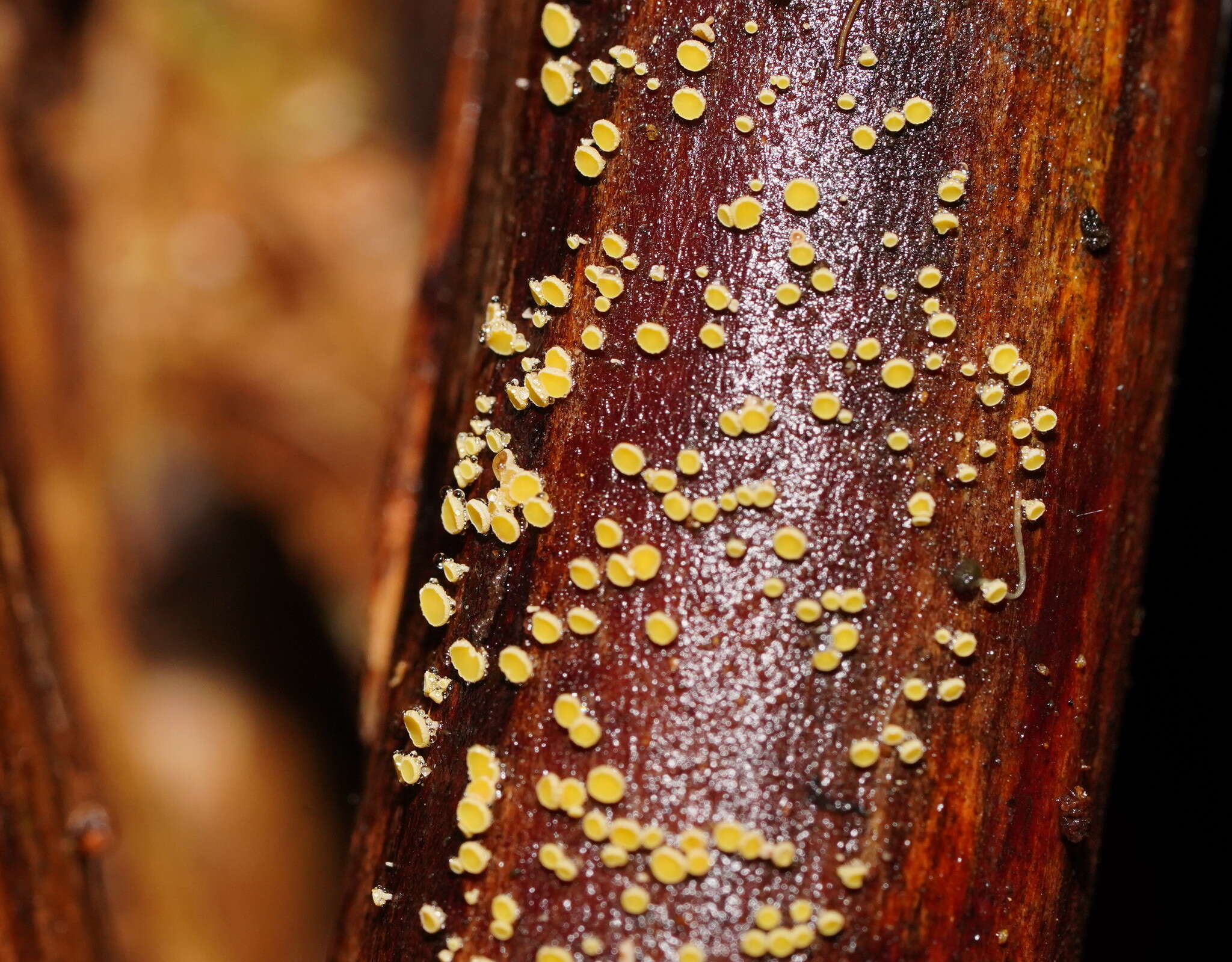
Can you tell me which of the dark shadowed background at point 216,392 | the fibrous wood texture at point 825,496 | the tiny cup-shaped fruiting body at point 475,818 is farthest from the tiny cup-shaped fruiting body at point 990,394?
the dark shadowed background at point 216,392

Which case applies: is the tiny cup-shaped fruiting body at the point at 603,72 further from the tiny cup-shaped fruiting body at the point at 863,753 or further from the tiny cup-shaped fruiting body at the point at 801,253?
the tiny cup-shaped fruiting body at the point at 863,753

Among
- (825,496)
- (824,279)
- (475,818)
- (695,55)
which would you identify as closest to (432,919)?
(475,818)

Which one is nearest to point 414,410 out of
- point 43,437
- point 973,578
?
point 973,578

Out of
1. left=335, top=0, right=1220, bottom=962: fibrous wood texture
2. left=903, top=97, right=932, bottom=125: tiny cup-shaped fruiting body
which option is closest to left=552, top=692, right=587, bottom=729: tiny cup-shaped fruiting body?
left=335, top=0, right=1220, bottom=962: fibrous wood texture

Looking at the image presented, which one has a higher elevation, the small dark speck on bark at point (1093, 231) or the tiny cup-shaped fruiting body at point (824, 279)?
the small dark speck on bark at point (1093, 231)

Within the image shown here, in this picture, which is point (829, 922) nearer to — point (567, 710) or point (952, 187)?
point (567, 710)

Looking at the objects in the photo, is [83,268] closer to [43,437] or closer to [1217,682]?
[43,437]

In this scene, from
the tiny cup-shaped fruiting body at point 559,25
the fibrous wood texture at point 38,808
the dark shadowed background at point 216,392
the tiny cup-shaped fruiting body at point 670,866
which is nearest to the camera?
the tiny cup-shaped fruiting body at point 670,866
